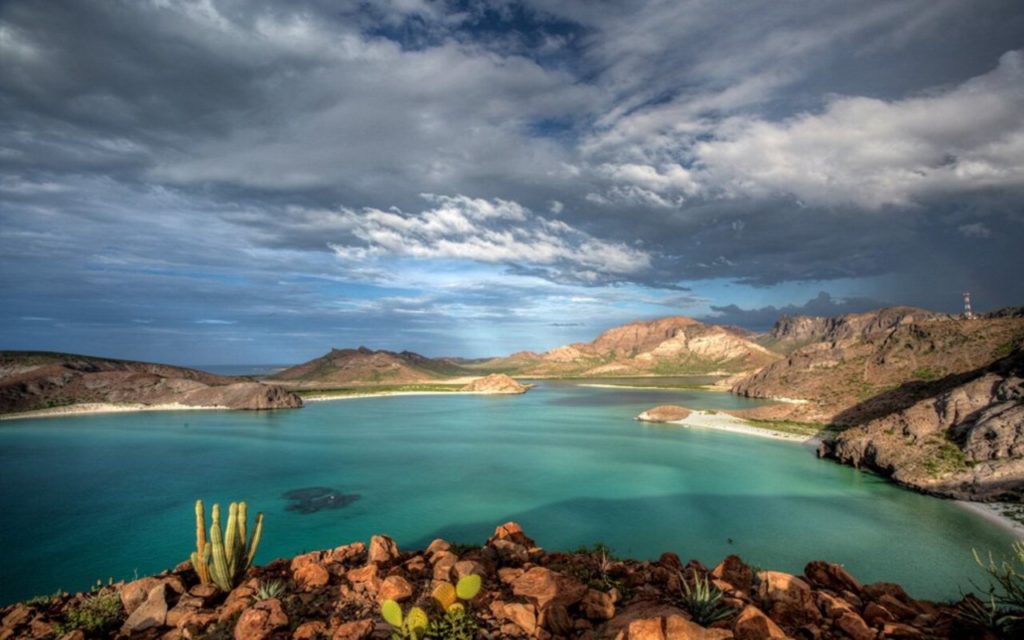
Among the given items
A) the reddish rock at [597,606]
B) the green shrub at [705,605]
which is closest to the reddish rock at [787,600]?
the green shrub at [705,605]

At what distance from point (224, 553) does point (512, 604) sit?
718 cm

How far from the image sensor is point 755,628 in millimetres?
6211

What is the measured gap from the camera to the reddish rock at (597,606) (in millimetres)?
7434

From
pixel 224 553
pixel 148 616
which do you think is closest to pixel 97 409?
pixel 224 553

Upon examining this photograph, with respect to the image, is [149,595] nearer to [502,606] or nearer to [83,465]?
[502,606]

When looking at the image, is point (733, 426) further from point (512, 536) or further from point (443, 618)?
point (443, 618)

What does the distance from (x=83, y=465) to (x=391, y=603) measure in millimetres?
52207

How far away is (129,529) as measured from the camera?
25.6 m

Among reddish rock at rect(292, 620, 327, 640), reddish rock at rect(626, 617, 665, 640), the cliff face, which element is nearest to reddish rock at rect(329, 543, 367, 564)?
reddish rock at rect(292, 620, 327, 640)

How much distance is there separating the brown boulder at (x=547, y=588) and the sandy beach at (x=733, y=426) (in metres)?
52.9

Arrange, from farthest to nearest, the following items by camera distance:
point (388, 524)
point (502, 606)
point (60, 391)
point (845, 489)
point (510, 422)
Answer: point (60, 391) < point (510, 422) < point (845, 489) < point (388, 524) < point (502, 606)

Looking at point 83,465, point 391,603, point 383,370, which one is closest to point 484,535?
point 391,603

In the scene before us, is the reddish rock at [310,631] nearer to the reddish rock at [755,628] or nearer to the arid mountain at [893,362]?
the reddish rock at [755,628]

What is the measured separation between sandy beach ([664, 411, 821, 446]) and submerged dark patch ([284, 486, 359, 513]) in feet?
157
